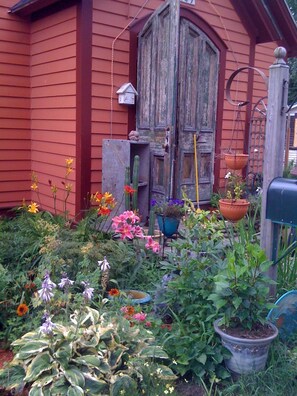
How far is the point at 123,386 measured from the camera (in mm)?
2574

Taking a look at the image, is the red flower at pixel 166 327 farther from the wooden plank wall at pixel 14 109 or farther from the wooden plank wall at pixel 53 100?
the wooden plank wall at pixel 14 109

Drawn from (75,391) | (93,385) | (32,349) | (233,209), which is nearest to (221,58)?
(233,209)

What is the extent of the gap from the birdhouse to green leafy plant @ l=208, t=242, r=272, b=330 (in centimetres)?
370

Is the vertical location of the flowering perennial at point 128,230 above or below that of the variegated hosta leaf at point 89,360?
above

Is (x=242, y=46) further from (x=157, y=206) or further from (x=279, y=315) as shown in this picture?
(x=279, y=315)

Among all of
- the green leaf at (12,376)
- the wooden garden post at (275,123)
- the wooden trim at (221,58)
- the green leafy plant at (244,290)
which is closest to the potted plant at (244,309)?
the green leafy plant at (244,290)

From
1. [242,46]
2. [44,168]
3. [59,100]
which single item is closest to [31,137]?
[44,168]

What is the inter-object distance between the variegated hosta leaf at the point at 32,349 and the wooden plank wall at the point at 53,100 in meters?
3.53

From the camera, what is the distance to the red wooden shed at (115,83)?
19.5 ft

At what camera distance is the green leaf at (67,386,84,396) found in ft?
7.96

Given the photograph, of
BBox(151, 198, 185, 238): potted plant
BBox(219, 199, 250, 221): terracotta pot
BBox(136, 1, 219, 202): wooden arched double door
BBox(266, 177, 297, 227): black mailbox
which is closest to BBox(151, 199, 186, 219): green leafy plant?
BBox(151, 198, 185, 238): potted plant

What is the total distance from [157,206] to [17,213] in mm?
2532

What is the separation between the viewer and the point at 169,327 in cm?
330

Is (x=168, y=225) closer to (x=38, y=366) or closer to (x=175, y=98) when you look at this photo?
(x=175, y=98)
